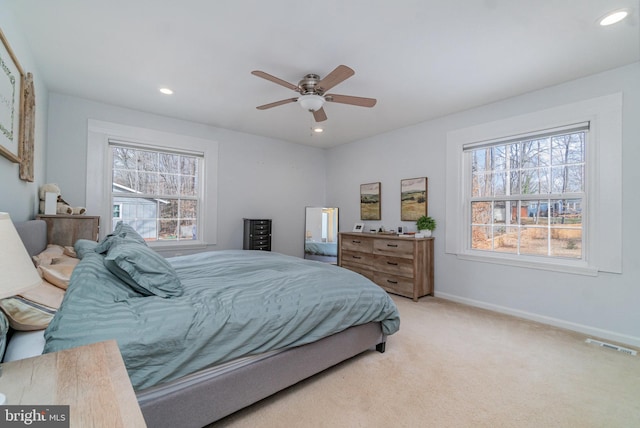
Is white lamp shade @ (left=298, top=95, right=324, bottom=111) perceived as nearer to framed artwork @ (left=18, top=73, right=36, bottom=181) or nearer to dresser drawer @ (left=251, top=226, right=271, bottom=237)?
framed artwork @ (left=18, top=73, right=36, bottom=181)

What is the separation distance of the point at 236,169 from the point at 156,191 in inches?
48.3

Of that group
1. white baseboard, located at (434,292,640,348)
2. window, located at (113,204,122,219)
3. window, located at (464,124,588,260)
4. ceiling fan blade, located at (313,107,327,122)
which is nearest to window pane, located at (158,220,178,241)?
window, located at (113,204,122,219)

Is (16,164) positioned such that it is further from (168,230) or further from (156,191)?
(168,230)

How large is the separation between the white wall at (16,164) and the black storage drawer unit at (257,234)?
7.99ft

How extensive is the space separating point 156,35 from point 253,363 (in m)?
2.50

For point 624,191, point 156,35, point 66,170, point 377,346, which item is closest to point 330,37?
point 156,35

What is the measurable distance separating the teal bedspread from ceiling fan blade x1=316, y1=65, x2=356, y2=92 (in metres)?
1.55

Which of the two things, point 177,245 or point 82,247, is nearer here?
point 82,247

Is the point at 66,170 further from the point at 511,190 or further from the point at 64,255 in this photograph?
the point at 511,190

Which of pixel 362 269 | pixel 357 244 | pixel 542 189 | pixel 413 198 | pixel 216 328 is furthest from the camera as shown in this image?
pixel 357 244

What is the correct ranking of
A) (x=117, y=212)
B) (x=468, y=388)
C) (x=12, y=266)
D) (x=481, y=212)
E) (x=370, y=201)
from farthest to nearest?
(x=370, y=201)
(x=117, y=212)
(x=481, y=212)
(x=468, y=388)
(x=12, y=266)

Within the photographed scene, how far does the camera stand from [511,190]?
342 centimetres

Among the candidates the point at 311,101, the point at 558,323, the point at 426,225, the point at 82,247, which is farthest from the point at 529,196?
the point at 82,247

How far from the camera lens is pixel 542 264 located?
3053 millimetres
